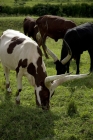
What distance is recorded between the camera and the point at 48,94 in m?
6.98

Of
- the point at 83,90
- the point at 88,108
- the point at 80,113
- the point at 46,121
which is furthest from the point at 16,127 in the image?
the point at 83,90

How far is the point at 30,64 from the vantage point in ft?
24.4

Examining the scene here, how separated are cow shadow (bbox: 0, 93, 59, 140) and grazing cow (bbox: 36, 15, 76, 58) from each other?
25.3 ft

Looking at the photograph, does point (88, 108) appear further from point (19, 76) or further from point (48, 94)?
point (19, 76)

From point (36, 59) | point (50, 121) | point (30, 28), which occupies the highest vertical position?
point (36, 59)

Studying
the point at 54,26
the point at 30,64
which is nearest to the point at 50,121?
the point at 30,64

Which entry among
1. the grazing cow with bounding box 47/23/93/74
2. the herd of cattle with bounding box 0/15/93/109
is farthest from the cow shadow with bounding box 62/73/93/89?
the grazing cow with bounding box 47/23/93/74

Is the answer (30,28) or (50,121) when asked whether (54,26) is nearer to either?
(30,28)

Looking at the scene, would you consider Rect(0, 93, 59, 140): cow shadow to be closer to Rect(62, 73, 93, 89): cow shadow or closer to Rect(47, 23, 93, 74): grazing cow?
Rect(62, 73, 93, 89): cow shadow

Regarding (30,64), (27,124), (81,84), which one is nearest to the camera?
(27,124)

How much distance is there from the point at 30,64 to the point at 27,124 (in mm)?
1816

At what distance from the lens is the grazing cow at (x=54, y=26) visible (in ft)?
45.4

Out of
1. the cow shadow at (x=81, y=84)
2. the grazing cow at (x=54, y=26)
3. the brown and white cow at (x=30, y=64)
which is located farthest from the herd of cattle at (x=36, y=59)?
the grazing cow at (x=54, y=26)

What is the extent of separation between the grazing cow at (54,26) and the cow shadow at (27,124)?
25.3 feet
